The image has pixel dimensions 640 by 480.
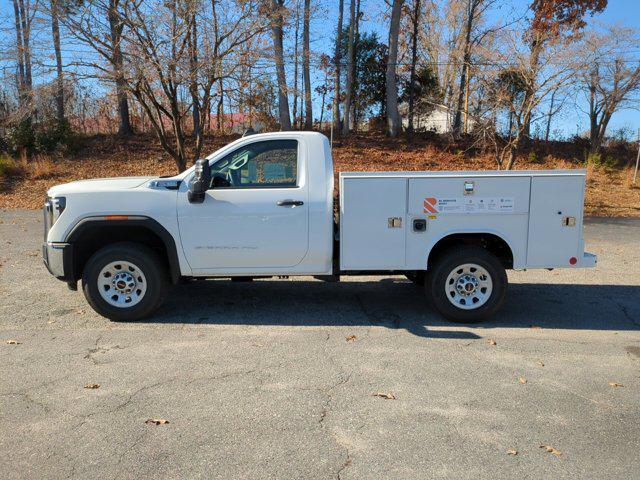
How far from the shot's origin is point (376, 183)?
5.80 m

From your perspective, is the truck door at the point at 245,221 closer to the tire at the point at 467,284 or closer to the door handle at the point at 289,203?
the door handle at the point at 289,203

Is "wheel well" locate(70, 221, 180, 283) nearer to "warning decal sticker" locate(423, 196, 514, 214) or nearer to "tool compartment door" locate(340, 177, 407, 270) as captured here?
"tool compartment door" locate(340, 177, 407, 270)

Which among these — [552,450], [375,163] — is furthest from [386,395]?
[375,163]

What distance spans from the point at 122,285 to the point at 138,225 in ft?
2.28

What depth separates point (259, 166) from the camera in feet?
19.9

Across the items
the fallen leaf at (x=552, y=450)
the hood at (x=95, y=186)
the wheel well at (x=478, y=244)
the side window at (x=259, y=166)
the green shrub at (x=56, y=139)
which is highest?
the green shrub at (x=56, y=139)

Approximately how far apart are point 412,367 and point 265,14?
384 inches

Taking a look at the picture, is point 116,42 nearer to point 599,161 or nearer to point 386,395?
point 386,395

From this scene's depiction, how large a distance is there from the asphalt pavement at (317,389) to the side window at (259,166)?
1546 millimetres

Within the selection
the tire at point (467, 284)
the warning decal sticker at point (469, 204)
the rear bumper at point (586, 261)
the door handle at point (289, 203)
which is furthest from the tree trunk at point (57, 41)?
the rear bumper at point (586, 261)

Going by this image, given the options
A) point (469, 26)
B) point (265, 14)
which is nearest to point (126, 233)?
point (265, 14)

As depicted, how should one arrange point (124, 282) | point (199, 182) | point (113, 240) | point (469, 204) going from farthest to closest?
point (113, 240) < point (124, 282) < point (469, 204) < point (199, 182)

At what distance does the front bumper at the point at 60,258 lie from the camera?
5781mm

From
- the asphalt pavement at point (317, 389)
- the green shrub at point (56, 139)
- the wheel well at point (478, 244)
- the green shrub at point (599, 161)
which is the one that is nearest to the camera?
the asphalt pavement at point (317, 389)
